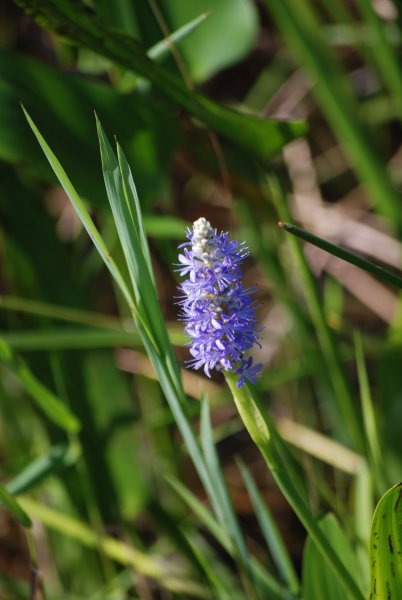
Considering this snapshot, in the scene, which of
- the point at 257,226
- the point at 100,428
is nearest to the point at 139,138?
the point at 257,226

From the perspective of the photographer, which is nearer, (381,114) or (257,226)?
(257,226)

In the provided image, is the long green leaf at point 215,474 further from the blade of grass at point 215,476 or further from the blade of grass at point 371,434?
the blade of grass at point 371,434

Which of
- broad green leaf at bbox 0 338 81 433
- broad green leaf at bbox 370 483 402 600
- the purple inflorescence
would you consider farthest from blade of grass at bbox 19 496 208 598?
the purple inflorescence

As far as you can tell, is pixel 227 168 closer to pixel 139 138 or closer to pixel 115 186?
pixel 139 138

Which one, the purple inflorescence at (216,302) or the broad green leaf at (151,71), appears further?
the broad green leaf at (151,71)

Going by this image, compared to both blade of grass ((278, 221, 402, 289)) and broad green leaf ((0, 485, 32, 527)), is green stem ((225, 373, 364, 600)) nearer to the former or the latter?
blade of grass ((278, 221, 402, 289))

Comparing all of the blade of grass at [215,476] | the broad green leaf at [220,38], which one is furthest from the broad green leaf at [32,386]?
the broad green leaf at [220,38]
